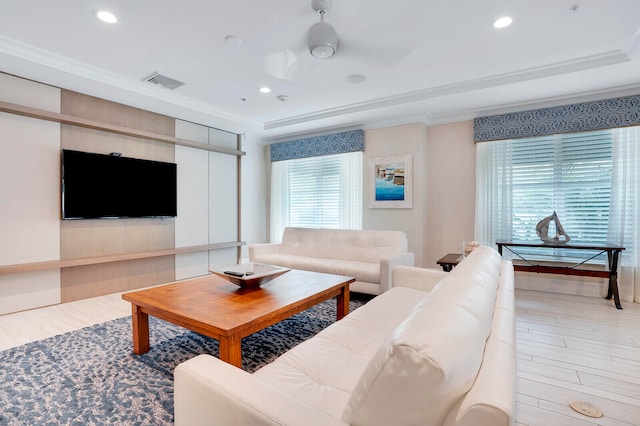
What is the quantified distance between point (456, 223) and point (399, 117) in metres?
1.78

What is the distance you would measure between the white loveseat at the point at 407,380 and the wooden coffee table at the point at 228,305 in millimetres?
444

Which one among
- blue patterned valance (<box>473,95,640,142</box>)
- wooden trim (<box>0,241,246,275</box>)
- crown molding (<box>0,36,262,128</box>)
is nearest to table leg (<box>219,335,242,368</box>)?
wooden trim (<box>0,241,246,275</box>)

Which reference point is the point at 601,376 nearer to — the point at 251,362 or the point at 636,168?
the point at 251,362

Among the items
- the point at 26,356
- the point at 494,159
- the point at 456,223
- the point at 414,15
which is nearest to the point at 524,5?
the point at 414,15

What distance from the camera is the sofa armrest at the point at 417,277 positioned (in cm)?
248

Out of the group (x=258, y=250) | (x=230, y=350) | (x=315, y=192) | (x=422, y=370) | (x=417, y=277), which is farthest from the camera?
(x=315, y=192)

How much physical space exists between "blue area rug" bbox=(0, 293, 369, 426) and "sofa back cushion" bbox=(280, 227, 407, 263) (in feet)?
4.40

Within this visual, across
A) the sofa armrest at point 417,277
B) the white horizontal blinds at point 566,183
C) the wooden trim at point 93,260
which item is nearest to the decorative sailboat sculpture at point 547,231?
the white horizontal blinds at point 566,183

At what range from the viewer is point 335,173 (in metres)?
5.52

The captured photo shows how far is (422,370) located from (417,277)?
1991 mm

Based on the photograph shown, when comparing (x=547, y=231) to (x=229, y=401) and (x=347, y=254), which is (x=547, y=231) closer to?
(x=347, y=254)

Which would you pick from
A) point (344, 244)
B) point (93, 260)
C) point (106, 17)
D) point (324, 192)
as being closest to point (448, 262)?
point (344, 244)

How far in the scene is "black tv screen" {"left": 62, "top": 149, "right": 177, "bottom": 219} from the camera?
3477 mm

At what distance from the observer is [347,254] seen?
163 inches
